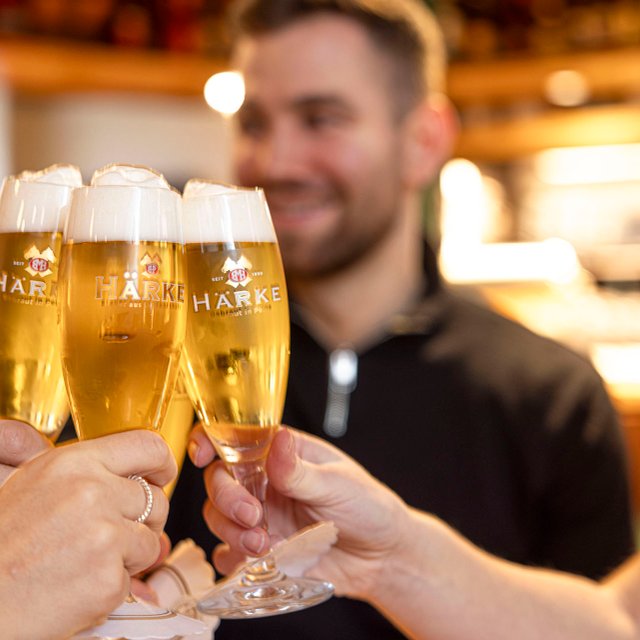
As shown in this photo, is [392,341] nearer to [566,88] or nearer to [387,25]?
[387,25]

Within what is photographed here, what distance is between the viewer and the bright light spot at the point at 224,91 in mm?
4227

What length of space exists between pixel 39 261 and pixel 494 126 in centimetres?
402

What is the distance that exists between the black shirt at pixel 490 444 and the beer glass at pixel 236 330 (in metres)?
0.91

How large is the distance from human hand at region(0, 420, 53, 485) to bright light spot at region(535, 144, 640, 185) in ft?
13.5

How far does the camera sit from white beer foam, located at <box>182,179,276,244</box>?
2.95 ft

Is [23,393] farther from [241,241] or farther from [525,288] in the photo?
[525,288]

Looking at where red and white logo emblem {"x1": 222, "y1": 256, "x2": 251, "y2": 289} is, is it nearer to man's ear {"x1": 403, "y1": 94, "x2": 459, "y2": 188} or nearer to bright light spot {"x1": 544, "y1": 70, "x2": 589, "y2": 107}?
man's ear {"x1": 403, "y1": 94, "x2": 459, "y2": 188}

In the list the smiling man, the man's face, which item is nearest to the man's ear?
the smiling man

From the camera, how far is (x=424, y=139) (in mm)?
2266

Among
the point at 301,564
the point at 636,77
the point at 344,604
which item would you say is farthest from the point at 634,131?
the point at 301,564

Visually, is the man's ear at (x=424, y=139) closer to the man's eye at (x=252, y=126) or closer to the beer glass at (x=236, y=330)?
the man's eye at (x=252, y=126)

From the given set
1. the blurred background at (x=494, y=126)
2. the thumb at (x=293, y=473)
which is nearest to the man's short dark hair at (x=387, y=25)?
the thumb at (x=293, y=473)

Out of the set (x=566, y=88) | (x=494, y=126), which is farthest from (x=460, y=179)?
(x=566, y=88)

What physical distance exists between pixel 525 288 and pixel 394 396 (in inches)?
108
